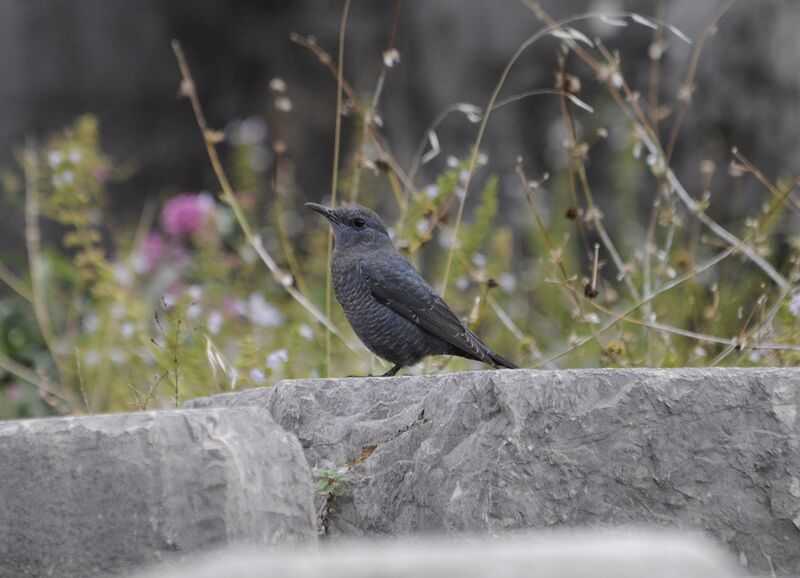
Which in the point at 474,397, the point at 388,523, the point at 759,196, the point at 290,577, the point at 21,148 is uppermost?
the point at 21,148

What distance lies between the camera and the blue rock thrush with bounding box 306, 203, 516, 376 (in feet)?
12.7

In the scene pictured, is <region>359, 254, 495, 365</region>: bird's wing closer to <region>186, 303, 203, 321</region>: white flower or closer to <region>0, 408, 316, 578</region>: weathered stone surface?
<region>186, 303, 203, 321</region>: white flower

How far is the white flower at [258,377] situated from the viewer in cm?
419

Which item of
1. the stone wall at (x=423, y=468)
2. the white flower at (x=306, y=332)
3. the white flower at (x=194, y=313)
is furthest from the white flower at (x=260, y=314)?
the stone wall at (x=423, y=468)

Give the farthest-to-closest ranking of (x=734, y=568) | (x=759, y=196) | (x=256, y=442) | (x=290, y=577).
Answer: (x=759, y=196)
(x=734, y=568)
(x=256, y=442)
(x=290, y=577)

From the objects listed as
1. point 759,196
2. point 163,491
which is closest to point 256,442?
point 163,491

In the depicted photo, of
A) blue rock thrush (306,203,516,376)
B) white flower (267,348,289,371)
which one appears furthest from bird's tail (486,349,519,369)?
white flower (267,348,289,371)

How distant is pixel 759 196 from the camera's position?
7.11m

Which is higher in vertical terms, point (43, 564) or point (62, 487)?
A: point (62, 487)

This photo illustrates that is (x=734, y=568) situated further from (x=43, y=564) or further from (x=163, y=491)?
(x=43, y=564)

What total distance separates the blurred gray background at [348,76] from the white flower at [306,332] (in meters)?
3.27

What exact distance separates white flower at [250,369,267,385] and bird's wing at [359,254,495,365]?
0.56 metres

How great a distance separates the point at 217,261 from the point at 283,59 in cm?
341

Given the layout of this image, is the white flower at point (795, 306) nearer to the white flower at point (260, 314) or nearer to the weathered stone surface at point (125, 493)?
the weathered stone surface at point (125, 493)
